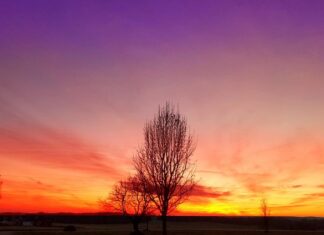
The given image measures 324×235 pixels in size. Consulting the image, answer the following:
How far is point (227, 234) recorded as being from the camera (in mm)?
82000

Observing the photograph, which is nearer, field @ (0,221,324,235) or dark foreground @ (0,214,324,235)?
field @ (0,221,324,235)

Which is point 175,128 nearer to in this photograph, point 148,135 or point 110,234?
point 148,135

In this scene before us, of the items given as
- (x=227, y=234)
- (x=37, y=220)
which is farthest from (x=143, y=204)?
(x=37, y=220)

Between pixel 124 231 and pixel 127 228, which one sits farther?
pixel 127 228

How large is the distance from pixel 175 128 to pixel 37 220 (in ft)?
327

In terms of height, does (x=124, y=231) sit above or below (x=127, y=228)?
below

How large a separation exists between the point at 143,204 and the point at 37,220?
70453 mm

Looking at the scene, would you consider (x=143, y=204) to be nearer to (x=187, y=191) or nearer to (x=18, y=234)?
(x=18, y=234)

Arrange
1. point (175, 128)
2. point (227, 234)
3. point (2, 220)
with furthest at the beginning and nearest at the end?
1. point (2, 220)
2. point (227, 234)
3. point (175, 128)

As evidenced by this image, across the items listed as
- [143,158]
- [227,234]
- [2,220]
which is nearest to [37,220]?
[2,220]

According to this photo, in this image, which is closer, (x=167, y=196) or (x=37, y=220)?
(x=167, y=196)

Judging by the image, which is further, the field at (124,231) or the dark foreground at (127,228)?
the dark foreground at (127,228)

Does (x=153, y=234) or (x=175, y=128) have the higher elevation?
(x=175, y=128)

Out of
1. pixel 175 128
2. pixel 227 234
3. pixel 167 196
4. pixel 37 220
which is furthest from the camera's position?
pixel 37 220
